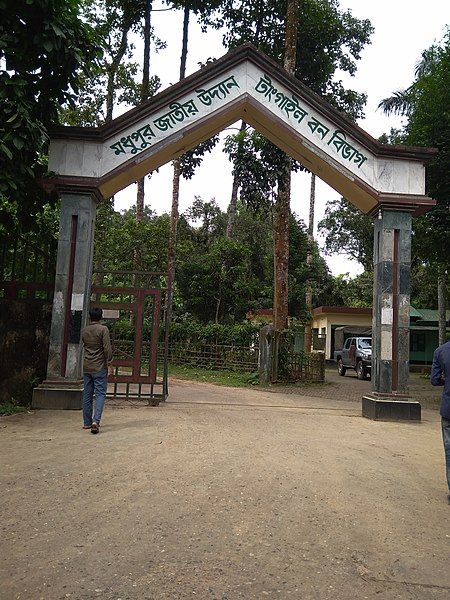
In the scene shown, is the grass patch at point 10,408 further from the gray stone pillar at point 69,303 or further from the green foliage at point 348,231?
the green foliage at point 348,231

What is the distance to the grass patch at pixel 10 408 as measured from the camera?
26.9 ft

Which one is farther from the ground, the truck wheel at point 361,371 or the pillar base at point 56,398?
the truck wheel at point 361,371

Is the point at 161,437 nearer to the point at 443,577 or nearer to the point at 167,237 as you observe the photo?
the point at 443,577

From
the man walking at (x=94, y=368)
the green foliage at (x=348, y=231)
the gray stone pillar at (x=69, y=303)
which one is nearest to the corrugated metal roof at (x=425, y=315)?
the green foliage at (x=348, y=231)

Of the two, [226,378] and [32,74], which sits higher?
[32,74]

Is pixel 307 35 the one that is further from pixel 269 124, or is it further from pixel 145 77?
pixel 269 124

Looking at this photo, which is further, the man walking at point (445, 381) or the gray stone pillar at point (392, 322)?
the gray stone pillar at point (392, 322)

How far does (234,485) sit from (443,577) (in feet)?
6.59

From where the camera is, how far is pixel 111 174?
9195 millimetres

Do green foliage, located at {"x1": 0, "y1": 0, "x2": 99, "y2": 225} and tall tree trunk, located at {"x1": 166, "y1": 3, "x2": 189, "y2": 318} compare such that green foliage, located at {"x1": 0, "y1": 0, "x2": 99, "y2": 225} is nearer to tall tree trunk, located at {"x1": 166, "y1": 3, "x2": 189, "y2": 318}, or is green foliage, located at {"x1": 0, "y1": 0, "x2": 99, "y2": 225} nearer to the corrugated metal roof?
tall tree trunk, located at {"x1": 166, "y1": 3, "x2": 189, "y2": 318}

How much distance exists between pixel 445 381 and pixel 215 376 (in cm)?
1413

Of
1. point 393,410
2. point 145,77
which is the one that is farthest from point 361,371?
point 145,77

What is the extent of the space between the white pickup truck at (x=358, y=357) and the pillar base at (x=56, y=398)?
51.7 ft

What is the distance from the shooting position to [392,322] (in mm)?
9508
